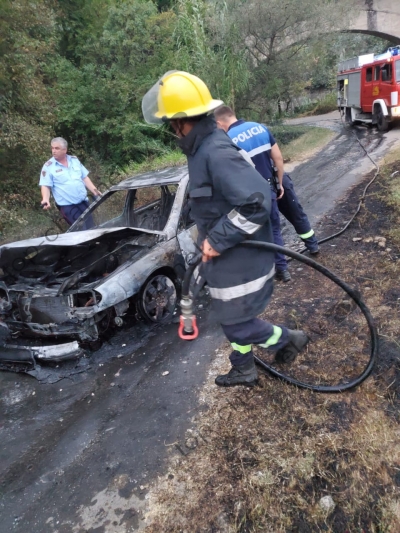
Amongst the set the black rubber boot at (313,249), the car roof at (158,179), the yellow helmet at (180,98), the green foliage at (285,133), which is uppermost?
the yellow helmet at (180,98)

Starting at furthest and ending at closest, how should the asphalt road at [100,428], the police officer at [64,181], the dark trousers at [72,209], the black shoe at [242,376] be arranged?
the dark trousers at [72,209], the police officer at [64,181], the black shoe at [242,376], the asphalt road at [100,428]

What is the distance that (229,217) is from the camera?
2.09m

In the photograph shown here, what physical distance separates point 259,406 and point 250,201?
141 centimetres

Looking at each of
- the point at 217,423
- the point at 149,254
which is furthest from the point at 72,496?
the point at 149,254

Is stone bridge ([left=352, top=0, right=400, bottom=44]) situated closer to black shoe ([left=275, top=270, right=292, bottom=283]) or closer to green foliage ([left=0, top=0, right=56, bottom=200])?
green foliage ([left=0, top=0, right=56, bottom=200])

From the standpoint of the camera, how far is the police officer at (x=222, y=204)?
2033 millimetres

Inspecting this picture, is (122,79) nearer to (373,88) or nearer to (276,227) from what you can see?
(373,88)

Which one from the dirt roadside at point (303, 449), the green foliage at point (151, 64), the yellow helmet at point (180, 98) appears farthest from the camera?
the green foliage at point (151, 64)

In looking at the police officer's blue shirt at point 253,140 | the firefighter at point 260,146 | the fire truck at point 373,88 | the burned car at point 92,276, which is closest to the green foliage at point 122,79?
the fire truck at point 373,88

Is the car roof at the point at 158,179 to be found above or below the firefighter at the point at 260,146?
below

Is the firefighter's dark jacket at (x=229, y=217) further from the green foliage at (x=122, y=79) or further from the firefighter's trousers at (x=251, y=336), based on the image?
the green foliage at (x=122, y=79)

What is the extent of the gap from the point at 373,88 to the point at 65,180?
11.7 metres

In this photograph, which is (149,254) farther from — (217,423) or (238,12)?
(238,12)

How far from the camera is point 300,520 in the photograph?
75.1 inches
